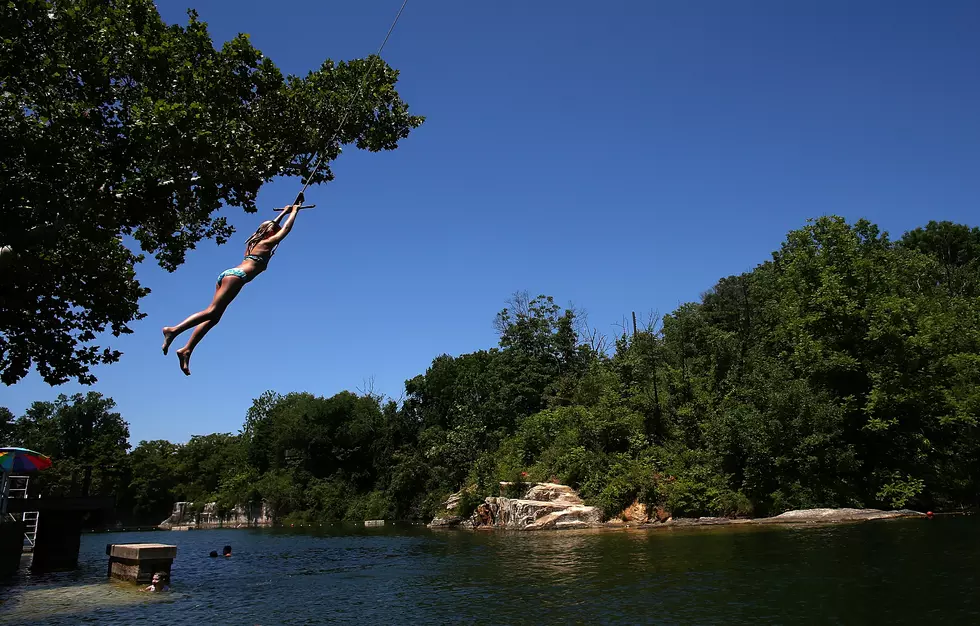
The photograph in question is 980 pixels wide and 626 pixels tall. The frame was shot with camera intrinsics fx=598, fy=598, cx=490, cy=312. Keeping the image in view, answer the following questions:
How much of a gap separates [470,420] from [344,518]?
1836 cm

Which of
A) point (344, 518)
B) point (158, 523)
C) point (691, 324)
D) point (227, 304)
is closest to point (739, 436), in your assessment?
point (691, 324)

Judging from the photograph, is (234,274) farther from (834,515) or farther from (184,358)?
(834,515)

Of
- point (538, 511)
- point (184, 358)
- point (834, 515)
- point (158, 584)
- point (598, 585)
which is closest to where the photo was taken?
point (184, 358)

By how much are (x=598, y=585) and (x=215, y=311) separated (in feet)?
36.9

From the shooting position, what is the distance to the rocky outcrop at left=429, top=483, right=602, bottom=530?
3372 cm

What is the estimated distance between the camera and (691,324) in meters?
44.3

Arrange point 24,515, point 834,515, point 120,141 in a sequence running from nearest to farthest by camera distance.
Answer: point 120,141
point 24,515
point 834,515

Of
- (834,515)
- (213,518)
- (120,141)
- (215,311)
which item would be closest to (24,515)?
(120,141)

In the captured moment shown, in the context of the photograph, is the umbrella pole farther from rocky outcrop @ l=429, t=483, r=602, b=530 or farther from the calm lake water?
rocky outcrop @ l=429, t=483, r=602, b=530

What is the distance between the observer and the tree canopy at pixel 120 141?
36.9 ft

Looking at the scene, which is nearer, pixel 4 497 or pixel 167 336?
pixel 167 336

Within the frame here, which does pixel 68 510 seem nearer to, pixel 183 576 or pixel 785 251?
pixel 183 576

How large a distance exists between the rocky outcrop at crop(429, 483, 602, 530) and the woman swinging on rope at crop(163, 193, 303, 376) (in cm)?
2933

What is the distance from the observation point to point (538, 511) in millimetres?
34781
